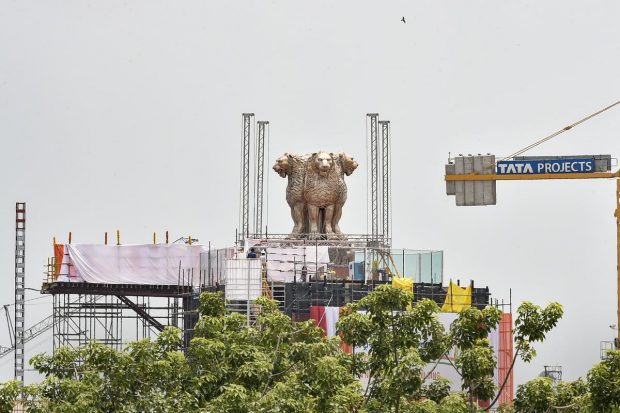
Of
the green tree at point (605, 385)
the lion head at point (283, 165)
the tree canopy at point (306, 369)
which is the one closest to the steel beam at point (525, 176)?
the lion head at point (283, 165)

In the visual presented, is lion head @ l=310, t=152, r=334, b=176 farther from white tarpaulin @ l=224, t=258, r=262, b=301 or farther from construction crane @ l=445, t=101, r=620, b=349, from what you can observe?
white tarpaulin @ l=224, t=258, r=262, b=301

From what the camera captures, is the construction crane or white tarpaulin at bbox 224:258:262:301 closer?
white tarpaulin at bbox 224:258:262:301

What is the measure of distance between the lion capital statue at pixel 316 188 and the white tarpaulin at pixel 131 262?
15.0 feet

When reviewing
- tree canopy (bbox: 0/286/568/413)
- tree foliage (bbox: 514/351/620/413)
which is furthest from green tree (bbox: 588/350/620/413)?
tree canopy (bbox: 0/286/568/413)

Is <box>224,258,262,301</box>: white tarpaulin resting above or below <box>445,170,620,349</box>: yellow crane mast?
below

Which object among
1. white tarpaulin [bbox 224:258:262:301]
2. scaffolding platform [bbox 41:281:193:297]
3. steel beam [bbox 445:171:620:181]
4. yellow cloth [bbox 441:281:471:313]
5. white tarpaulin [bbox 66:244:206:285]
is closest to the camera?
white tarpaulin [bbox 224:258:262:301]

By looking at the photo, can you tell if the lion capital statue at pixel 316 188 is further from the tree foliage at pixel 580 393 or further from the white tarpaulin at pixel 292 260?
the tree foliage at pixel 580 393

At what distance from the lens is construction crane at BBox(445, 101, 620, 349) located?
114750 mm

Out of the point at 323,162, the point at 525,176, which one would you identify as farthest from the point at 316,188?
the point at 525,176

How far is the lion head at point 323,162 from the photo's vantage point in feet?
369

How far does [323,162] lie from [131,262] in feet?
30.6

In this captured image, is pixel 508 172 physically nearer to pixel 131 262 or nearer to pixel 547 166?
pixel 547 166

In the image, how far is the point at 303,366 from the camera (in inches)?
2906

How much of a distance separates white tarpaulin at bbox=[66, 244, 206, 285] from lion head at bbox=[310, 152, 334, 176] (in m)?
6.02
